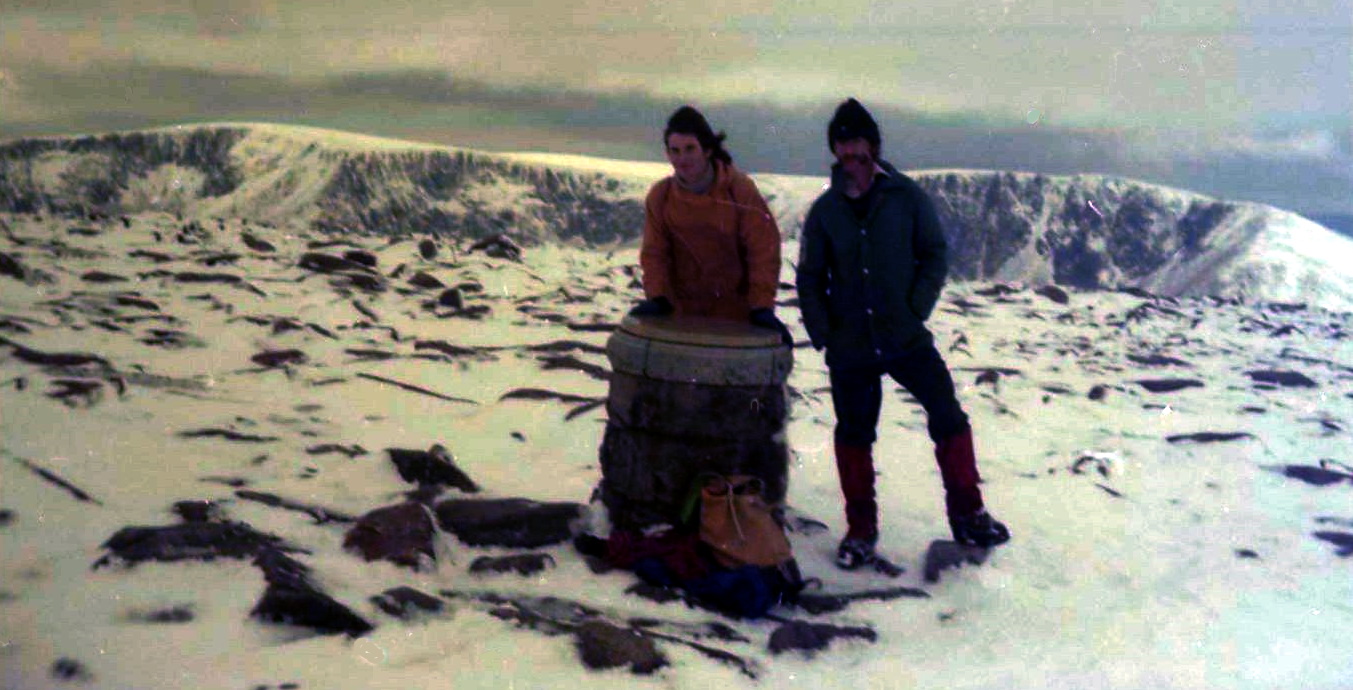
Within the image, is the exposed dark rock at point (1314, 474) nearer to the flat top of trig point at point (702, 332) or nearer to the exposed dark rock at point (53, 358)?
the flat top of trig point at point (702, 332)

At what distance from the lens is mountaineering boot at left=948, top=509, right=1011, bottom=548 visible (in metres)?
3.37

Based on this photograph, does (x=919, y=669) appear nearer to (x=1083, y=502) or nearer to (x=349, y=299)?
(x=1083, y=502)

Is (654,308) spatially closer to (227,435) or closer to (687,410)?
(687,410)

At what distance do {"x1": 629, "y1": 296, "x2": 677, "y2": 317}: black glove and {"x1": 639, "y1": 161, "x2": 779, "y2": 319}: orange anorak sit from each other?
5 centimetres

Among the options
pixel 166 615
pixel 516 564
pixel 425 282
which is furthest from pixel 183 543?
pixel 425 282

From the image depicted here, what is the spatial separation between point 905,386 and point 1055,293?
26.0 ft

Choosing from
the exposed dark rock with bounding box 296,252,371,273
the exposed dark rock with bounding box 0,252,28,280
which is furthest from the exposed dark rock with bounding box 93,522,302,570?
the exposed dark rock with bounding box 296,252,371,273

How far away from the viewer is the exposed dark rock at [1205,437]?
199 inches

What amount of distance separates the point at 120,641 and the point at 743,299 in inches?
82.2

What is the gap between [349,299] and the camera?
22.5 feet

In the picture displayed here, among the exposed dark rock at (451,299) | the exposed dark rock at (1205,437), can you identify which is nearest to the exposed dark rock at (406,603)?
the exposed dark rock at (1205,437)

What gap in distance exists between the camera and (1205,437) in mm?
5094

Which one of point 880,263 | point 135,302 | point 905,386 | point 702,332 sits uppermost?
point 880,263

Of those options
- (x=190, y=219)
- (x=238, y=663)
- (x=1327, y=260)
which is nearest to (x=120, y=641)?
(x=238, y=663)
